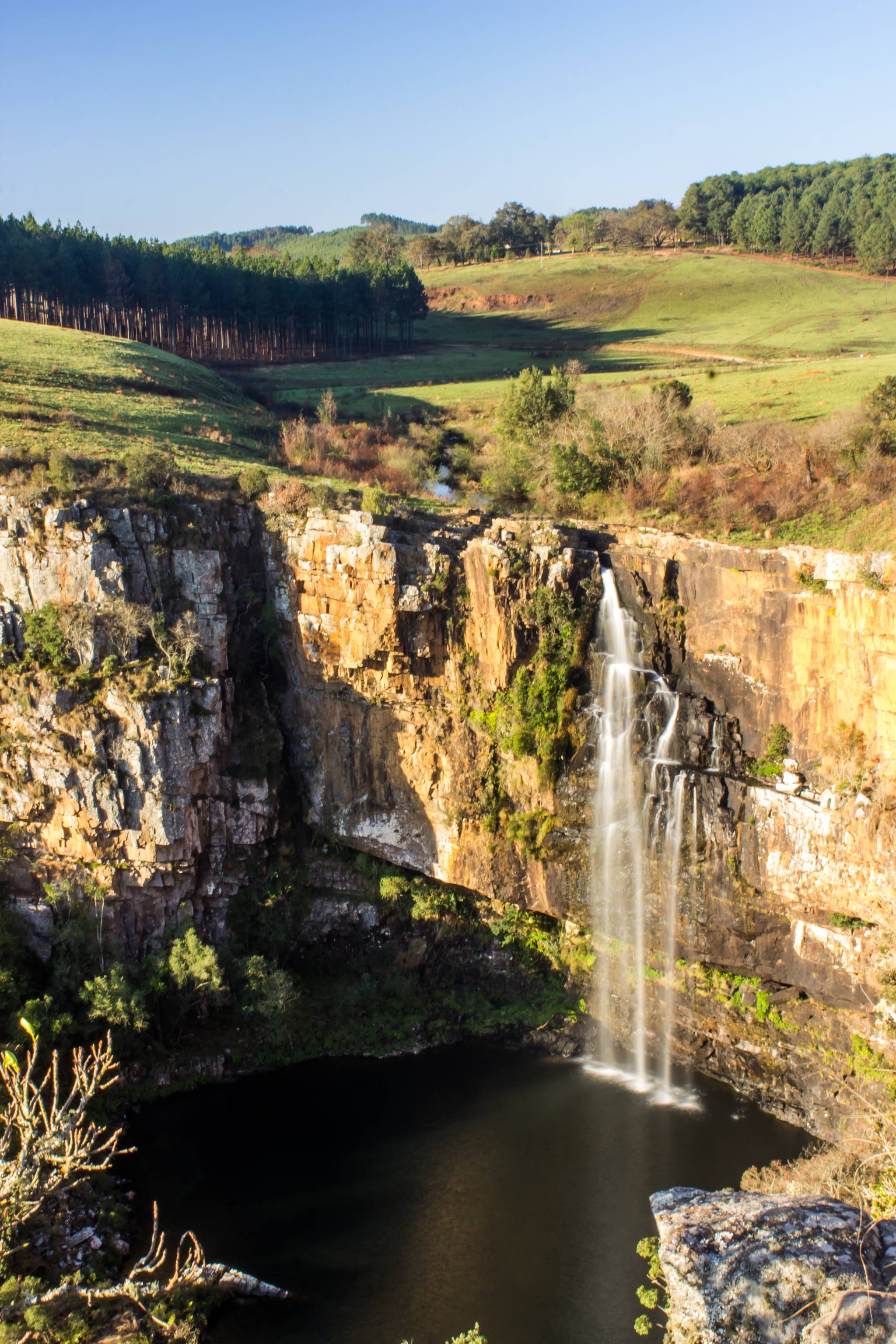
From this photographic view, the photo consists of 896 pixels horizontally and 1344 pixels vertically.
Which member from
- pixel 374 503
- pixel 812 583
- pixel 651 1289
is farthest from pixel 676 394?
pixel 651 1289

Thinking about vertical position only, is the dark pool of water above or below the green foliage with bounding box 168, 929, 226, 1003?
below

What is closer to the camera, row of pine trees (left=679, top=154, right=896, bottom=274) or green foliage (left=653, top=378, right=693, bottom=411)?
green foliage (left=653, top=378, right=693, bottom=411)

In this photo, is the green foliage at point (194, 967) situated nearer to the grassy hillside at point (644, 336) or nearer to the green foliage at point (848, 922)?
the green foliage at point (848, 922)

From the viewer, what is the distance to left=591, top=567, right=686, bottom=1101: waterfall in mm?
25656

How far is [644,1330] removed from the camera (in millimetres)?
16734

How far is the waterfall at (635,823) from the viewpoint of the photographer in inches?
1010

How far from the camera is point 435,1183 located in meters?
21.6

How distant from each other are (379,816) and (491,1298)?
12819 millimetres

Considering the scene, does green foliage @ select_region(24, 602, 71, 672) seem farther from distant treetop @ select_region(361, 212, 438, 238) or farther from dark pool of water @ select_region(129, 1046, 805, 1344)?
distant treetop @ select_region(361, 212, 438, 238)

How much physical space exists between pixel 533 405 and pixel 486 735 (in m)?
15.0

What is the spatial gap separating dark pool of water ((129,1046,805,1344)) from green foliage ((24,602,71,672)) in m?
11.7

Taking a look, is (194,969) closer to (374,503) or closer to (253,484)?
(374,503)

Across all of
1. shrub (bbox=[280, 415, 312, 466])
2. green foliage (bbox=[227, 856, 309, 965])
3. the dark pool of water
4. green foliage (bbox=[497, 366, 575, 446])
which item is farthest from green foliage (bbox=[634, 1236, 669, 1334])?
green foliage (bbox=[497, 366, 575, 446])

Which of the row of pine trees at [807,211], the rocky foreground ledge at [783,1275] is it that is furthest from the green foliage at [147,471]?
the row of pine trees at [807,211]
